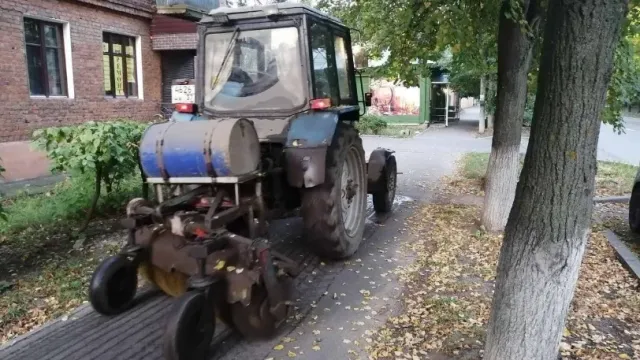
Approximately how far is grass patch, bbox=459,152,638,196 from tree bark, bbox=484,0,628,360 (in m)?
7.72

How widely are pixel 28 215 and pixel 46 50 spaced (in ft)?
17.2

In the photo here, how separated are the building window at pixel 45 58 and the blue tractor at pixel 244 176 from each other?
578cm

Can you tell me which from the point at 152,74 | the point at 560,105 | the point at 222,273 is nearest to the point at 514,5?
the point at 560,105

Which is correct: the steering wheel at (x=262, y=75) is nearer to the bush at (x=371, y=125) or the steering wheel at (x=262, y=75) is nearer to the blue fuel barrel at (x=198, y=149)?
the blue fuel barrel at (x=198, y=149)

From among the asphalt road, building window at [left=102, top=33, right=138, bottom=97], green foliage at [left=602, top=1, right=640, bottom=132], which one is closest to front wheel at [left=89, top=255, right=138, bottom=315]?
green foliage at [left=602, top=1, right=640, bottom=132]

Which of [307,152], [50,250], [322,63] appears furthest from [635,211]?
[50,250]

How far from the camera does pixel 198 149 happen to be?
3711mm

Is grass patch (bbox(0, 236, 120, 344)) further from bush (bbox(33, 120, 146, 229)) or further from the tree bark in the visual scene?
the tree bark

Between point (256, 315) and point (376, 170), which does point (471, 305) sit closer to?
point (256, 315)

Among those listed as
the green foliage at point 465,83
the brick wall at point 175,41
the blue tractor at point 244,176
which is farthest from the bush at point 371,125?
the blue tractor at point 244,176

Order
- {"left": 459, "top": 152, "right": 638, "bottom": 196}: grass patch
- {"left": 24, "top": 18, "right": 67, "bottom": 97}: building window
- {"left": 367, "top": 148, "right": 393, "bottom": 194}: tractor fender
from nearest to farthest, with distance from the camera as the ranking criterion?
{"left": 367, "top": 148, "right": 393, "bottom": 194}: tractor fender → {"left": 459, "top": 152, "right": 638, "bottom": 196}: grass patch → {"left": 24, "top": 18, "right": 67, "bottom": 97}: building window

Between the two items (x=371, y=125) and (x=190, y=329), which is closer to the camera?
(x=190, y=329)

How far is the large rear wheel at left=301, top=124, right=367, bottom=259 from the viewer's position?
4.80 meters

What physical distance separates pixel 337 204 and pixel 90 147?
2.89 metres
